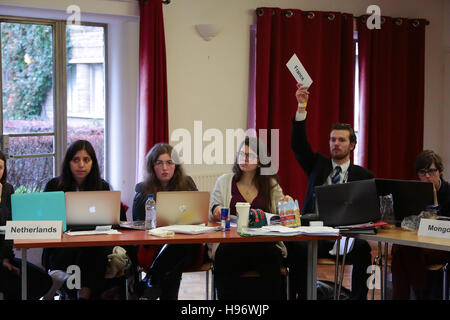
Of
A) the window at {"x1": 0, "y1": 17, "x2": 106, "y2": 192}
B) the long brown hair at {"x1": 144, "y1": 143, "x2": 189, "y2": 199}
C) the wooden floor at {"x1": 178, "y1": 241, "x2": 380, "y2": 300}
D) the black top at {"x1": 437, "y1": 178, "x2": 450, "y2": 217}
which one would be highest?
the window at {"x1": 0, "y1": 17, "x2": 106, "y2": 192}

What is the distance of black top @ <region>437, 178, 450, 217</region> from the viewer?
3.84 meters

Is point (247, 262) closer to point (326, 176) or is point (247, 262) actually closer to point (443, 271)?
point (326, 176)

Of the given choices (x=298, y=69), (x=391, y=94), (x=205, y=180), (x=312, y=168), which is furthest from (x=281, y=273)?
(x=391, y=94)

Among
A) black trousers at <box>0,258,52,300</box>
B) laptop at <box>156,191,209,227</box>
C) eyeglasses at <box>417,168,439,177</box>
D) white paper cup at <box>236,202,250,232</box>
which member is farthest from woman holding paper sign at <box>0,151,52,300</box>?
eyeglasses at <box>417,168,439,177</box>

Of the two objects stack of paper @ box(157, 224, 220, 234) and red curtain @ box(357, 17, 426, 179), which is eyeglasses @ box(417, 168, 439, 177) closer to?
stack of paper @ box(157, 224, 220, 234)

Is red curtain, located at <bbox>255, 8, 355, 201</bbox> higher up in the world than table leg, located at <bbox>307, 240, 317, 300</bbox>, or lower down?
higher up

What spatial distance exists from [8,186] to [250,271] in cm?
152

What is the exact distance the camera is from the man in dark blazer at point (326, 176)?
3770 millimetres

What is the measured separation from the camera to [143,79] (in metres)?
5.25

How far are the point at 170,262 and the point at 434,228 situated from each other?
149 cm

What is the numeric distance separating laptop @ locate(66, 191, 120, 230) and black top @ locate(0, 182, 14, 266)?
12.9 inches

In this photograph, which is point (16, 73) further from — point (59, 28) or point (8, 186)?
point (8, 186)

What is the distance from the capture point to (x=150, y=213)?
362cm
